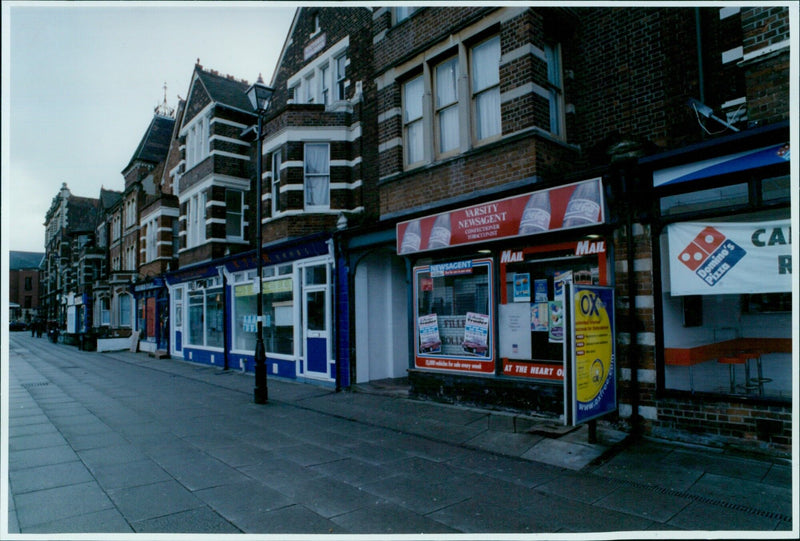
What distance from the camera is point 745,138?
19.2 feet

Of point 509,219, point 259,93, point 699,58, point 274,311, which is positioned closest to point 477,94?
point 509,219

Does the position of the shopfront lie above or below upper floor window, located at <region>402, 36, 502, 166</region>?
below

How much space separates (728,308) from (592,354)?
2.67m

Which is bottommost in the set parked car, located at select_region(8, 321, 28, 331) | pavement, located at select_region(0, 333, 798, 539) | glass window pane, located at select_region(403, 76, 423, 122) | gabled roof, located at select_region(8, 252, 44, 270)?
parked car, located at select_region(8, 321, 28, 331)

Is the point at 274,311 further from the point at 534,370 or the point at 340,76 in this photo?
the point at 534,370

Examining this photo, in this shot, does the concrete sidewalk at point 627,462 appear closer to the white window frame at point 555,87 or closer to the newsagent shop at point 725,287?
the newsagent shop at point 725,287

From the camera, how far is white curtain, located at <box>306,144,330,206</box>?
14.8 m

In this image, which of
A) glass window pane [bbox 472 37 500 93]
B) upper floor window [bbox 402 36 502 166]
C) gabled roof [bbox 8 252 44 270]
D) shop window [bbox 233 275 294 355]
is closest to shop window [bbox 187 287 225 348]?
shop window [bbox 233 275 294 355]

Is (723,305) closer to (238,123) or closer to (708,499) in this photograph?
(708,499)

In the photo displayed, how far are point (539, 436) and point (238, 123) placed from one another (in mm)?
17497

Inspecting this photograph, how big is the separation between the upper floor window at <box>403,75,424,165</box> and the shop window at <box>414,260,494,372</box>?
2.61 m

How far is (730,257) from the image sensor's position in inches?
247

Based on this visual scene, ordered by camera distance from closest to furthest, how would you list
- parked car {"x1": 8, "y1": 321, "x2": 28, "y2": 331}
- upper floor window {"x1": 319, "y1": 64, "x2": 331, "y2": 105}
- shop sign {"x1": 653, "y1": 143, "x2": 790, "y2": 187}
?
shop sign {"x1": 653, "y1": 143, "x2": 790, "y2": 187} → upper floor window {"x1": 319, "y1": 64, "x2": 331, "y2": 105} → parked car {"x1": 8, "y1": 321, "x2": 28, "y2": 331}

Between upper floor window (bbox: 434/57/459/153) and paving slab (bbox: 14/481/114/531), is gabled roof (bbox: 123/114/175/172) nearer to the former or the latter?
upper floor window (bbox: 434/57/459/153)
